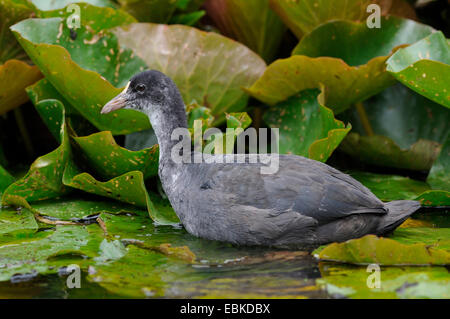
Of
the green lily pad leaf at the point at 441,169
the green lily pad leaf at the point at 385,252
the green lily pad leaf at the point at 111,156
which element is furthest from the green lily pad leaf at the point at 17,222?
the green lily pad leaf at the point at 441,169

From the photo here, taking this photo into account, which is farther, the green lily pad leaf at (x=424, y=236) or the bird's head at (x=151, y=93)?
the bird's head at (x=151, y=93)

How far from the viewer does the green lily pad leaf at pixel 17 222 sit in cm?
407

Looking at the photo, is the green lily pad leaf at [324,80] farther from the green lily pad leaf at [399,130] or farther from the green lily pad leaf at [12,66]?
the green lily pad leaf at [12,66]

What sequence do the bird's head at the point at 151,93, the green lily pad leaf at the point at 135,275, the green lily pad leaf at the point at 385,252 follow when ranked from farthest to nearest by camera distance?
the bird's head at the point at 151,93 < the green lily pad leaf at the point at 385,252 < the green lily pad leaf at the point at 135,275

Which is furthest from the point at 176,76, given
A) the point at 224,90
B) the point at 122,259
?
the point at 122,259

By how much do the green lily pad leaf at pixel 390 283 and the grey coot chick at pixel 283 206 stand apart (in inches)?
17.4

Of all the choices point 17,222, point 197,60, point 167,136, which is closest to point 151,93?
point 167,136

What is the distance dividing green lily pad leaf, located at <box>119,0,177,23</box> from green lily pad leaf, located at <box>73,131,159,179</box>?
163 cm

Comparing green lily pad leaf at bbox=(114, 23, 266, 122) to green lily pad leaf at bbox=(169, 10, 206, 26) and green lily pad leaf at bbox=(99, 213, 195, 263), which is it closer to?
green lily pad leaf at bbox=(169, 10, 206, 26)

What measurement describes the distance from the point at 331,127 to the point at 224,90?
43.4 inches

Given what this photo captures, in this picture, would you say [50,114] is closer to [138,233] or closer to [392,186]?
[138,233]

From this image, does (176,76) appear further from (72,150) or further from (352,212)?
(352,212)

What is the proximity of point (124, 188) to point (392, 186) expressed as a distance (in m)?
2.10

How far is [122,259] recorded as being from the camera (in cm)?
364
